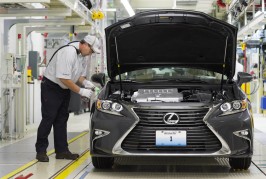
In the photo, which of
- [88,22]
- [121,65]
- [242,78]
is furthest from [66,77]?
[88,22]

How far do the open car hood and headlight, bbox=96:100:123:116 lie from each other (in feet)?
2.35

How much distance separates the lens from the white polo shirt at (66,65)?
17.0 feet

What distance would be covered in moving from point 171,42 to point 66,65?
3.85ft

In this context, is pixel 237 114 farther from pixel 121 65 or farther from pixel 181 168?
pixel 121 65

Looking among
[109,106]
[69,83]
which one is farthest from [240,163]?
[69,83]

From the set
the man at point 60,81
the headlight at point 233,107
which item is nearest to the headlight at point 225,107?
the headlight at point 233,107

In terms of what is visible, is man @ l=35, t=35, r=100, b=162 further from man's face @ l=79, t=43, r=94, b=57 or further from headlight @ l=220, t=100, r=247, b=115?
headlight @ l=220, t=100, r=247, b=115

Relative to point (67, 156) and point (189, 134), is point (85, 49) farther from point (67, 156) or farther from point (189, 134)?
point (189, 134)

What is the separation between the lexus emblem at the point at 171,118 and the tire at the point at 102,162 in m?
0.87

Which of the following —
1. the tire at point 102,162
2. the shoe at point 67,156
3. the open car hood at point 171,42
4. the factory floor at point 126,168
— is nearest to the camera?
the factory floor at point 126,168

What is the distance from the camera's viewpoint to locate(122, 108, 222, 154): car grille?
13.9 ft

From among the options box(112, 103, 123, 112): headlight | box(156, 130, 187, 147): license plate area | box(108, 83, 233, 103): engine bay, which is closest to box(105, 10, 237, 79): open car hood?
box(108, 83, 233, 103): engine bay

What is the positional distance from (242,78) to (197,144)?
1.18m

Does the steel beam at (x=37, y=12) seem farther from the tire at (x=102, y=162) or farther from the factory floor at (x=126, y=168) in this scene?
the tire at (x=102, y=162)
